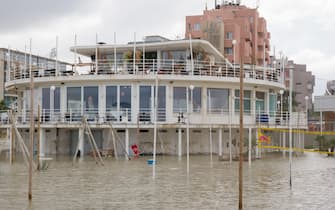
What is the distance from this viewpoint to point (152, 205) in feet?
53.3

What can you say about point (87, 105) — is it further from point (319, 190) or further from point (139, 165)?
point (319, 190)

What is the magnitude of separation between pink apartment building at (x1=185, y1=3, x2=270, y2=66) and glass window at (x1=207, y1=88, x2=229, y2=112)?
26531 mm

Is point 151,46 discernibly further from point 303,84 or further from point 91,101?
point 303,84

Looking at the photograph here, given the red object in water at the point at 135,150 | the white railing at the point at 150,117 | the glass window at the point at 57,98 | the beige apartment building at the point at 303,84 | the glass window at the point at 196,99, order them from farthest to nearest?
A: the beige apartment building at the point at 303,84 < the glass window at the point at 57,98 < the glass window at the point at 196,99 < the white railing at the point at 150,117 < the red object in water at the point at 135,150

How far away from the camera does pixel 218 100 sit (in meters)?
36.8

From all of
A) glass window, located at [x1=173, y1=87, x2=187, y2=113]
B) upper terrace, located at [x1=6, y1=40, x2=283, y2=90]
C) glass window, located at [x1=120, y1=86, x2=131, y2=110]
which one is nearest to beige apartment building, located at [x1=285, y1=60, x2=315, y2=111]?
upper terrace, located at [x1=6, y1=40, x2=283, y2=90]

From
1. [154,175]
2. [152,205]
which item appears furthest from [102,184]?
[152,205]

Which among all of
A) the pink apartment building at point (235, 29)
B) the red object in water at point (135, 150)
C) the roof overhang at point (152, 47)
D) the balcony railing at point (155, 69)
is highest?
the pink apartment building at point (235, 29)

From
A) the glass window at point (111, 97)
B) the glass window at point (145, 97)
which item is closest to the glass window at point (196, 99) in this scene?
the glass window at point (145, 97)

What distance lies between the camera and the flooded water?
1645 cm

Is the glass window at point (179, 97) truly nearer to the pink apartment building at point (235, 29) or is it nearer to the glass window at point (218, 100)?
the glass window at point (218, 100)

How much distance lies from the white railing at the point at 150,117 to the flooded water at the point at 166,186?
519 centimetres

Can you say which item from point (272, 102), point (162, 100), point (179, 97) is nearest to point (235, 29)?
point (272, 102)

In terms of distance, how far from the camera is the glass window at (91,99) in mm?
35906
